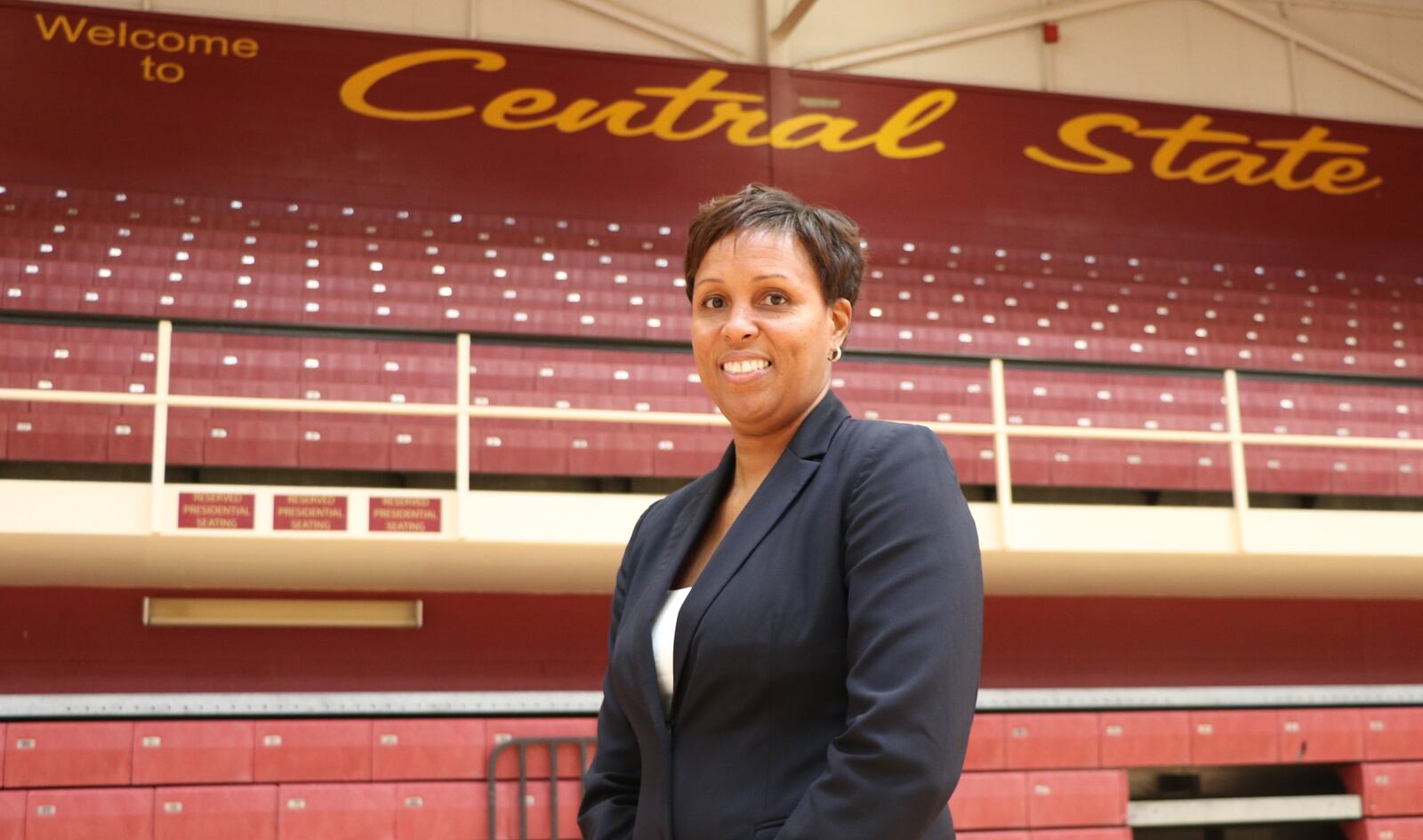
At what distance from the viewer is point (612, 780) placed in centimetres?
130

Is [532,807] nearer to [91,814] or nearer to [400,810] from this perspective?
[400,810]

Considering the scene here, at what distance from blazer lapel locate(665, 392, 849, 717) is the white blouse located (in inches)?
0.6

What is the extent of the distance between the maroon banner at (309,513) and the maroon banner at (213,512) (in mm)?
131

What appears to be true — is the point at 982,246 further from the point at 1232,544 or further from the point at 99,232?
the point at 99,232

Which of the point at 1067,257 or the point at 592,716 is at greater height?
the point at 1067,257

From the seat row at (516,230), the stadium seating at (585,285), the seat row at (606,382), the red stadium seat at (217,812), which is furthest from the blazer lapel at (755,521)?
the seat row at (516,230)

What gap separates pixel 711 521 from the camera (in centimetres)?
129

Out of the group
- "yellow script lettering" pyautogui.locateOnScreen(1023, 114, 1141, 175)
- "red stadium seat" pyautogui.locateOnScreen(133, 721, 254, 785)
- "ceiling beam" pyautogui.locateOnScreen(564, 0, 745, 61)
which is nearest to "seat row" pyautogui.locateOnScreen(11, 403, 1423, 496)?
"red stadium seat" pyautogui.locateOnScreen(133, 721, 254, 785)

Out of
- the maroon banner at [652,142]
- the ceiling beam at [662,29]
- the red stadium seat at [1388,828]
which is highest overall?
the ceiling beam at [662,29]

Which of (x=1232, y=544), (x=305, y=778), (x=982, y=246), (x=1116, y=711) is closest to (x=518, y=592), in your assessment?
(x=305, y=778)

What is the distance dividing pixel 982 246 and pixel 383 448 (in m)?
4.60

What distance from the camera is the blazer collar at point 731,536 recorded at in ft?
3.69

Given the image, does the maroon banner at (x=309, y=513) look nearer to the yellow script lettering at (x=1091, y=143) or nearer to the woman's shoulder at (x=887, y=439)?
the woman's shoulder at (x=887, y=439)

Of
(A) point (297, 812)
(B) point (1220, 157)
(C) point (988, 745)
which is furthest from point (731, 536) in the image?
(B) point (1220, 157)
